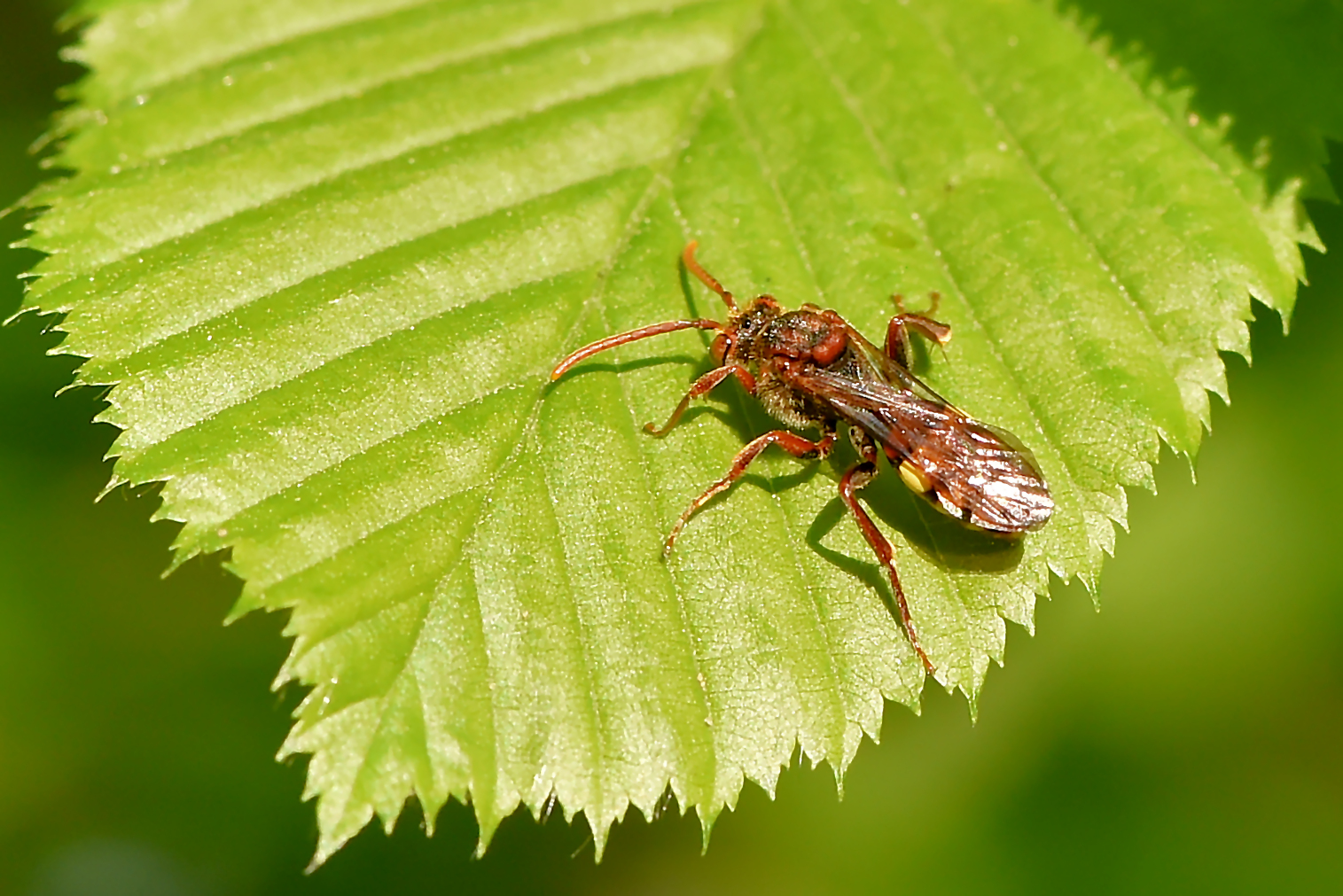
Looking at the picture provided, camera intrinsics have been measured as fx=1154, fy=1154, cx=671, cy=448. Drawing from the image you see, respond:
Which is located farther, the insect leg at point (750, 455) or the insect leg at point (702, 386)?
the insect leg at point (702, 386)

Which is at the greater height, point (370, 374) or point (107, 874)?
point (370, 374)

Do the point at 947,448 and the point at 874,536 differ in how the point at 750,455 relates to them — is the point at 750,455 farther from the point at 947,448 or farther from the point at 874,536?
the point at 947,448

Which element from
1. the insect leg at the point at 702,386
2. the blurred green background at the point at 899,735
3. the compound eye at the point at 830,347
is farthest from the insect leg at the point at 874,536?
the blurred green background at the point at 899,735

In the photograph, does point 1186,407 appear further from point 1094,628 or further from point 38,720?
point 38,720

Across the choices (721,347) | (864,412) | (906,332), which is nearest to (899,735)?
(864,412)

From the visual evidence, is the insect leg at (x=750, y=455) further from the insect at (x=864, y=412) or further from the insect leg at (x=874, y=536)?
the insect leg at (x=874, y=536)

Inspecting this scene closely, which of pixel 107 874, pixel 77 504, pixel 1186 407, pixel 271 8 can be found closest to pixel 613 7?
pixel 271 8

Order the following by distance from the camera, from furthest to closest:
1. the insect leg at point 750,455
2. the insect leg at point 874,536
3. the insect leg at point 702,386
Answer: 1. the insect leg at point 702,386
2. the insect leg at point 750,455
3. the insect leg at point 874,536
